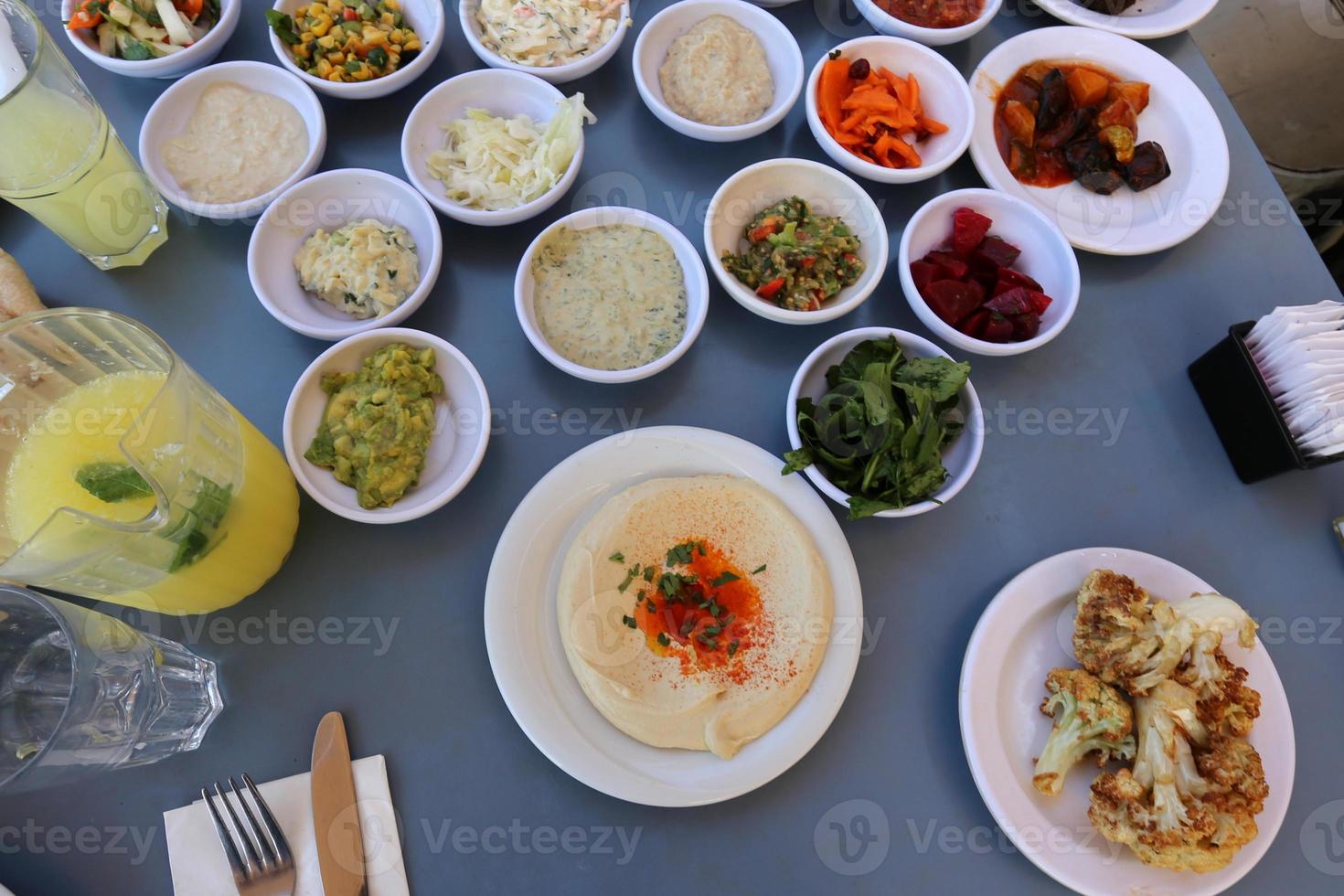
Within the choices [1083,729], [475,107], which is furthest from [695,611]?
[475,107]

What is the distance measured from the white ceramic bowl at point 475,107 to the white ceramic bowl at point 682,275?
136mm

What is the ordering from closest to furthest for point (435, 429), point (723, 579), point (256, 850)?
point (256, 850)
point (723, 579)
point (435, 429)

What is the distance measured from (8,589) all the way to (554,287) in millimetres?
1351

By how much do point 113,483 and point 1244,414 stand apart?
104 inches

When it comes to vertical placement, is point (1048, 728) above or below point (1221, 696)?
below

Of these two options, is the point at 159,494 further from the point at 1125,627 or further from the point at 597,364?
the point at 1125,627

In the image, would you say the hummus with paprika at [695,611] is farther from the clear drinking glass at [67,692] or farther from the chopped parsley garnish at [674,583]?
the clear drinking glass at [67,692]

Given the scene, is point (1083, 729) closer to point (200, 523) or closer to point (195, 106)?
point (200, 523)

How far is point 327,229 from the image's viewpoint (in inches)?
85.4

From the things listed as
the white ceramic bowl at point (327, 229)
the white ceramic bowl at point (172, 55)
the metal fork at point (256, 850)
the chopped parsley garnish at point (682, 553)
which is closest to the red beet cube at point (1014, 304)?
the chopped parsley garnish at point (682, 553)

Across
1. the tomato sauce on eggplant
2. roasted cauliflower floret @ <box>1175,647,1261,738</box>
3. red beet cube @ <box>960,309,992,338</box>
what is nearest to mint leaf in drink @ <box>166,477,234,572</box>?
red beet cube @ <box>960,309,992,338</box>

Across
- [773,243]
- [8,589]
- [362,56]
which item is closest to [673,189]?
[773,243]

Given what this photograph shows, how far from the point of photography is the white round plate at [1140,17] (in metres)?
2.55

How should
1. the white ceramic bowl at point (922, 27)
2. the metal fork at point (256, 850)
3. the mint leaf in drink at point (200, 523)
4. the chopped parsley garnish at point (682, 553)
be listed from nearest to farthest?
the mint leaf in drink at point (200, 523), the metal fork at point (256, 850), the chopped parsley garnish at point (682, 553), the white ceramic bowl at point (922, 27)
